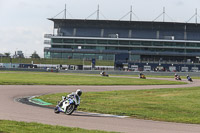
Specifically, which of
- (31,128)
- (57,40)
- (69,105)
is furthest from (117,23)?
(31,128)

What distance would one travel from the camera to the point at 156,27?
135000mm

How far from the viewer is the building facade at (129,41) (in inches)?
5177

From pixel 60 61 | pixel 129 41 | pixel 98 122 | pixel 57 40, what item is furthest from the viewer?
pixel 57 40

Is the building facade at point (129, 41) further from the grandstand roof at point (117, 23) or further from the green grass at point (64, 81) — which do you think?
the green grass at point (64, 81)

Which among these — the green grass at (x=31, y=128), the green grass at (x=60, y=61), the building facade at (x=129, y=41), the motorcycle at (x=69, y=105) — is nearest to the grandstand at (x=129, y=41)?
the building facade at (x=129, y=41)

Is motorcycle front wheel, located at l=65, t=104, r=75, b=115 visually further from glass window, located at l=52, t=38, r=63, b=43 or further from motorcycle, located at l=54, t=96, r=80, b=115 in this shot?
glass window, located at l=52, t=38, r=63, b=43

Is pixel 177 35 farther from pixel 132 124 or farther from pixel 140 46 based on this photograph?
pixel 132 124

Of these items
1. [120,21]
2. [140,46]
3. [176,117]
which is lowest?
[176,117]

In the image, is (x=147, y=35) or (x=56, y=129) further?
(x=147, y=35)

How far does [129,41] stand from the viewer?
5217 inches

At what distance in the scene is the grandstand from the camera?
131500 millimetres

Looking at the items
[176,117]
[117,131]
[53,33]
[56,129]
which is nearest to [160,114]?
[176,117]

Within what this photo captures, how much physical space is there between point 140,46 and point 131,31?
8.16 meters

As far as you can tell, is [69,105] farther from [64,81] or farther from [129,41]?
[129,41]
